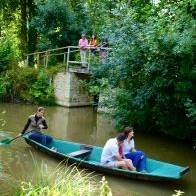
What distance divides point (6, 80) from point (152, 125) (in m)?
9.19

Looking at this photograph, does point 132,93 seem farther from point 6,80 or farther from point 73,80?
point 6,80

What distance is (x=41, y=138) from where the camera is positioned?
13.5 m

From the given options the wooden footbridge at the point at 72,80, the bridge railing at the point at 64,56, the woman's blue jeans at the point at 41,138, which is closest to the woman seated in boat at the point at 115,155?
the woman's blue jeans at the point at 41,138

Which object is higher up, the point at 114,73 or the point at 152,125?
the point at 114,73

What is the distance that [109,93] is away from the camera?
17.0 m

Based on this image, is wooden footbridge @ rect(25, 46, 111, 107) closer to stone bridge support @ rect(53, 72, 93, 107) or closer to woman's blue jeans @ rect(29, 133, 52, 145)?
stone bridge support @ rect(53, 72, 93, 107)

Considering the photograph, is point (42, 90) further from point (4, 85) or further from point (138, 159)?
point (138, 159)

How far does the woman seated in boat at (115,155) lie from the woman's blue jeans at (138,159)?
258 mm

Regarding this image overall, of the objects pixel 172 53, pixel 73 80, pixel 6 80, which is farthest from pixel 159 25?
pixel 6 80

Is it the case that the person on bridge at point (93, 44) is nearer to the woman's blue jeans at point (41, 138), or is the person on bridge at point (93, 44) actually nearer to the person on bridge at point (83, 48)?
the person on bridge at point (83, 48)

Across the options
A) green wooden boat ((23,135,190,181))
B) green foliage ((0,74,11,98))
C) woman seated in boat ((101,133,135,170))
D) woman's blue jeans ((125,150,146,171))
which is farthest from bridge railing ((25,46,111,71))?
woman seated in boat ((101,133,135,170))

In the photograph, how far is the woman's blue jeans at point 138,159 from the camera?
11.4 metres

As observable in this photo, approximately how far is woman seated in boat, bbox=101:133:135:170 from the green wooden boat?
0.19 meters

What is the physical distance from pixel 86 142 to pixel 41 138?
2592 mm
